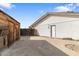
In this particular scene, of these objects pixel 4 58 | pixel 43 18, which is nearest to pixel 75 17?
pixel 43 18

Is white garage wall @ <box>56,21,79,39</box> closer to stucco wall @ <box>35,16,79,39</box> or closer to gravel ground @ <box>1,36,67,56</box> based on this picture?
stucco wall @ <box>35,16,79,39</box>

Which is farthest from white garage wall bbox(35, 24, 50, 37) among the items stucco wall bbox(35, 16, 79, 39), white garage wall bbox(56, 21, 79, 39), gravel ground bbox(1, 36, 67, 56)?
gravel ground bbox(1, 36, 67, 56)

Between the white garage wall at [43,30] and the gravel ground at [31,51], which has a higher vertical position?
the white garage wall at [43,30]

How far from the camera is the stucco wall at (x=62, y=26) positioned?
1222cm

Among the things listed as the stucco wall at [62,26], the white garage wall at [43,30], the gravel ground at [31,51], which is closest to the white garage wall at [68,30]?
the stucco wall at [62,26]

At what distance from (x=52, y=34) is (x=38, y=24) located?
2.72m

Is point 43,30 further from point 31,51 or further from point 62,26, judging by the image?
point 31,51

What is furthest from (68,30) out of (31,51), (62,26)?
(31,51)

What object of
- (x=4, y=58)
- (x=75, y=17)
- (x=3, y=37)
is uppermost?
(x=75, y=17)

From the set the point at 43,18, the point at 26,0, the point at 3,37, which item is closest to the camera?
the point at 26,0

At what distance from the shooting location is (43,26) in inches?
648

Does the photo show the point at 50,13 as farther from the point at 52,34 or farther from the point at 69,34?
the point at 69,34

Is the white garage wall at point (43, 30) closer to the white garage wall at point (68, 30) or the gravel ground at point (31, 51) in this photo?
the white garage wall at point (68, 30)

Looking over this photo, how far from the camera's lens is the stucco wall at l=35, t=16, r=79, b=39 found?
1222 centimetres
